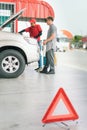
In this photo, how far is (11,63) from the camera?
10.4 meters

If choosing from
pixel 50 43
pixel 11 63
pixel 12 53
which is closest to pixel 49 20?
pixel 50 43

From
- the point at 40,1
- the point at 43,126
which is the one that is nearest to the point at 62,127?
the point at 43,126

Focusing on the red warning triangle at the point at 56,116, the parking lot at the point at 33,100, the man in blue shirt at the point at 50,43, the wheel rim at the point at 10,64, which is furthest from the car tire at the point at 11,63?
the red warning triangle at the point at 56,116

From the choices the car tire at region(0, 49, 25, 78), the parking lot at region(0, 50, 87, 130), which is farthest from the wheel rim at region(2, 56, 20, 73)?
the parking lot at region(0, 50, 87, 130)

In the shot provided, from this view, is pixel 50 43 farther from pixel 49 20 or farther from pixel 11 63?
pixel 11 63

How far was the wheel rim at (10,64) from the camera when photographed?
10305 mm

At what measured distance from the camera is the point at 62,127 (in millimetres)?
5020

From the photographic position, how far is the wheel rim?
33.8ft

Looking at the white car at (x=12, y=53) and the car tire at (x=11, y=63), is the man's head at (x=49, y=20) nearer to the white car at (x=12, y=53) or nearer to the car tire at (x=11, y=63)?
the white car at (x=12, y=53)

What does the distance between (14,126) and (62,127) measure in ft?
1.97

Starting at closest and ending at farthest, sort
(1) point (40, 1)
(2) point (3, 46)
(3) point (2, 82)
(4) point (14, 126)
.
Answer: (4) point (14, 126), (3) point (2, 82), (2) point (3, 46), (1) point (40, 1)

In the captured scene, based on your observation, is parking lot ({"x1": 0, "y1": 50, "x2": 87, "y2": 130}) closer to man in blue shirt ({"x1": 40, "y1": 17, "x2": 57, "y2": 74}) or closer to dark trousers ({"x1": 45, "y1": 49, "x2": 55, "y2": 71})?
dark trousers ({"x1": 45, "y1": 49, "x2": 55, "y2": 71})

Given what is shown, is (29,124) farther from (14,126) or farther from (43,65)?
(43,65)

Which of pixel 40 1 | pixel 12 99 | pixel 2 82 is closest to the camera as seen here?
pixel 12 99
